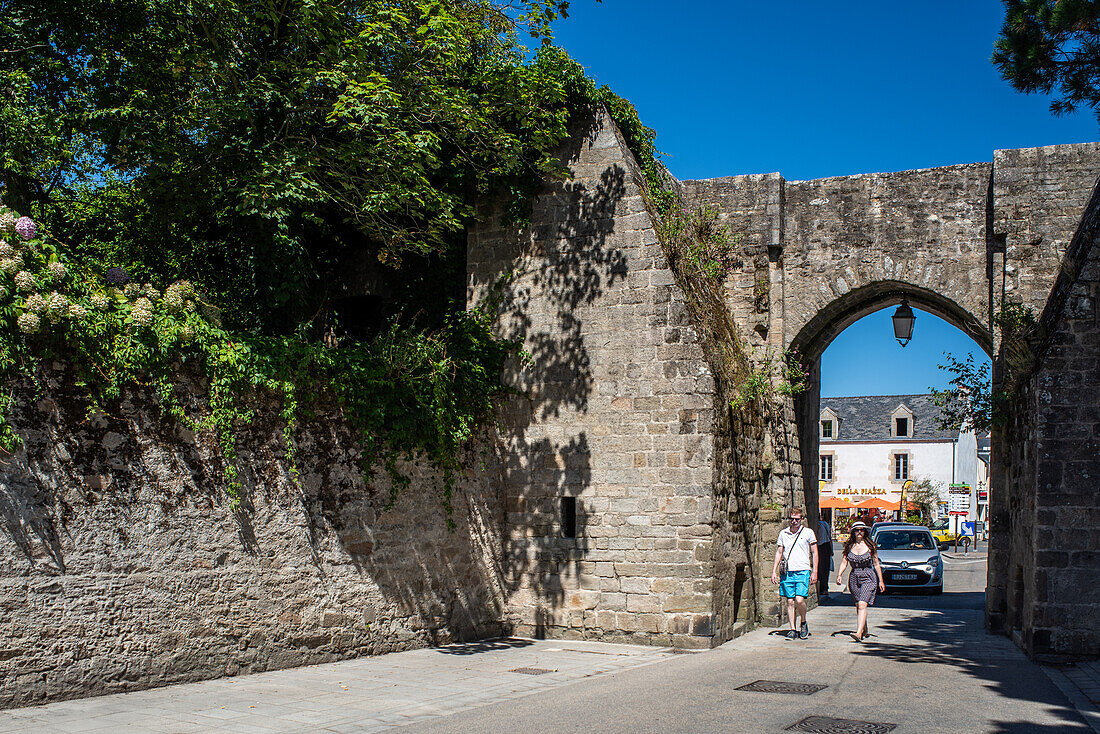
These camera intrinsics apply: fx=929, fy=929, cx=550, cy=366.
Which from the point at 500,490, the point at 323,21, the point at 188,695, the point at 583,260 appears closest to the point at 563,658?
the point at 500,490

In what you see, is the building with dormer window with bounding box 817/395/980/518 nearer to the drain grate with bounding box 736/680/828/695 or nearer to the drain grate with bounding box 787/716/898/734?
the drain grate with bounding box 736/680/828/695

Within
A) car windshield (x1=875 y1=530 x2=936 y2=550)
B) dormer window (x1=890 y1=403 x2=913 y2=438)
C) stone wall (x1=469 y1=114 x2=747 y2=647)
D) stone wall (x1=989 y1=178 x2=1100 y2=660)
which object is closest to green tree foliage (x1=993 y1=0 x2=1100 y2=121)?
stone wall (x1=989 y1=178 x2=1100 y2=660)

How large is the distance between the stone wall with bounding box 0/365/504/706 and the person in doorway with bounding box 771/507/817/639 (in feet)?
13.3

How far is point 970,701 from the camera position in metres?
7.23

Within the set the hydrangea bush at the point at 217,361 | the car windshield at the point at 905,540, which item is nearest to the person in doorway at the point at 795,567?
the hydrangea bush at the point at 217,361

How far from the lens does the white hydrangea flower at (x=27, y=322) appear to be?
6.54 m

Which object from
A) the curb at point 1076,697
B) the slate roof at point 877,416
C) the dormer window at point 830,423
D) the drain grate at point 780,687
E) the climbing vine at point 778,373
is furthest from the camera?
the dormer window at point 830,423

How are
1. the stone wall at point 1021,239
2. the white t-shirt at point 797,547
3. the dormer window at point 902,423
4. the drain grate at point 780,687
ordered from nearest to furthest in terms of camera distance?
the drain grate at point 780,687 < the white t-shirt at point 797,547 < the stone wall at point 1021,239 < the dormer window at point 902,423

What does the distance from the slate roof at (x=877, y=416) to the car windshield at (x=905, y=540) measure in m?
37.7

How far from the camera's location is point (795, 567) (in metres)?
11.2

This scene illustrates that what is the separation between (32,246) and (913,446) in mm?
55769

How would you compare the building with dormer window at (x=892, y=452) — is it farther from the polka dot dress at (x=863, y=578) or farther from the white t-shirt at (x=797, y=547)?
the white t-shirt at (x=797, y=547)

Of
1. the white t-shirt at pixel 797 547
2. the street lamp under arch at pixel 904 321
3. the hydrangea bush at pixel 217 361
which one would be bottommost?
the white t-shirt at pixel 797 547

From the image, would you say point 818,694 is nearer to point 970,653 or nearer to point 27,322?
point 970,653
